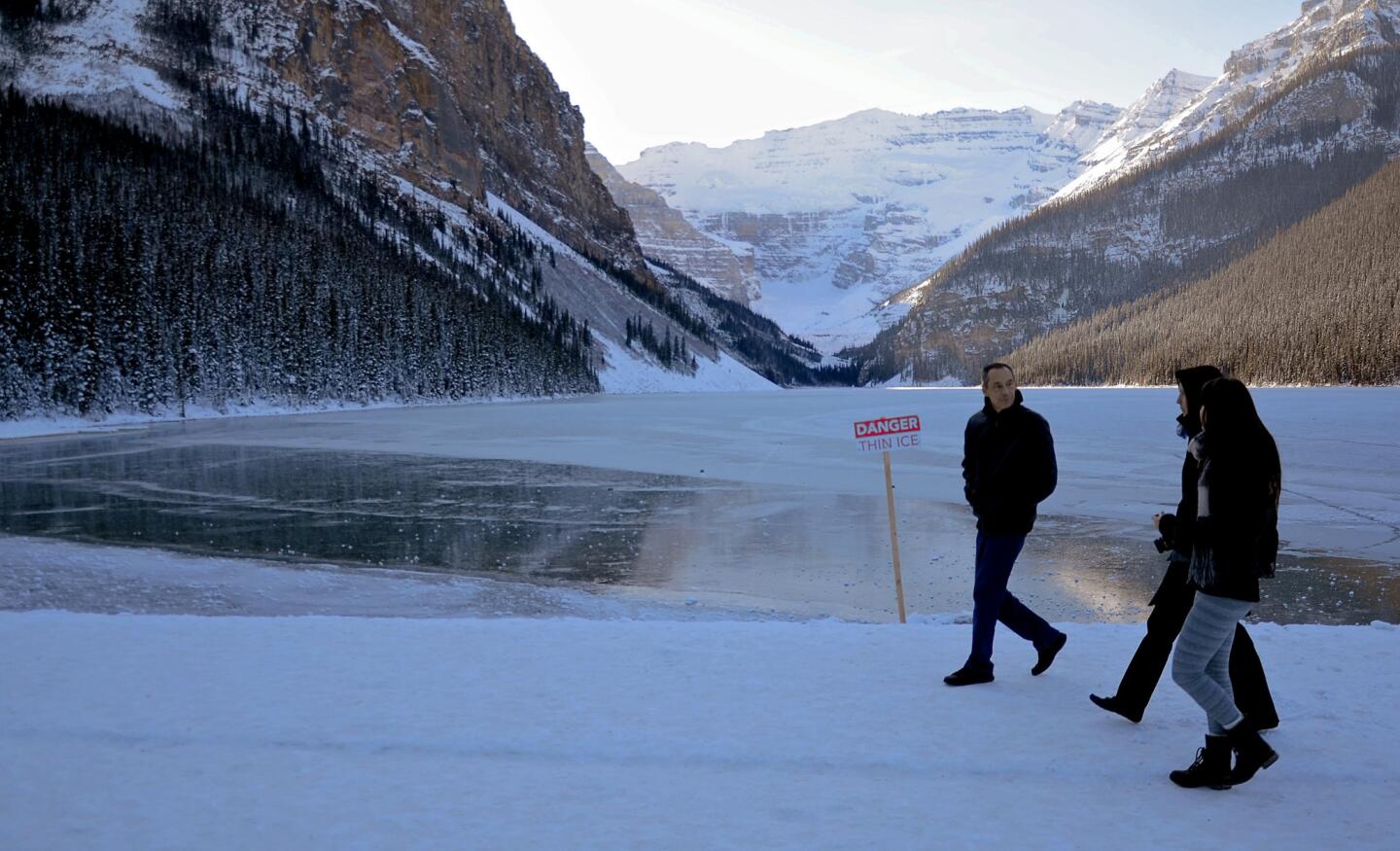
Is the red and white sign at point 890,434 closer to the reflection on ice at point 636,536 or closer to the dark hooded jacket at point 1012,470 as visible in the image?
the reflection on ice at point 636,536

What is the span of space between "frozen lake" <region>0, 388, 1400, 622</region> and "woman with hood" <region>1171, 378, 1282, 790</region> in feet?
15.2

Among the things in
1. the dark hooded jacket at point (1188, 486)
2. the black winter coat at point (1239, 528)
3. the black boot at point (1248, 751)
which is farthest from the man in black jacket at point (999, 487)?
the black boot at point (1248, 751)

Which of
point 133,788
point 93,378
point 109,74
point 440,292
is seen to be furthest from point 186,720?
point 109,74

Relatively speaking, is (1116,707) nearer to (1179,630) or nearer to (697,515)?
(1179,630)

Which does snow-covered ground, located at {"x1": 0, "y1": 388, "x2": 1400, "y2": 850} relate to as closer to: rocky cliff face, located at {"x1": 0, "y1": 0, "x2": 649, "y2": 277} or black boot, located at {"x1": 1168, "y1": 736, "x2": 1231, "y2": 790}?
black boot, located at {"x1": 1168, "y1": 736, "x2": 1231, "y2": 790}

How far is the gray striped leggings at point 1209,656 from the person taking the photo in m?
4.10

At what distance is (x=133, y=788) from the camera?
3988mm

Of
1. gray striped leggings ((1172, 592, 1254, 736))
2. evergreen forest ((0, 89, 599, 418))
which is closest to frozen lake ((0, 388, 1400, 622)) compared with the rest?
gray striped leggings ((1172, 592, 1254, 736))

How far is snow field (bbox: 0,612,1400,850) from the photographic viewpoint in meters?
3.69

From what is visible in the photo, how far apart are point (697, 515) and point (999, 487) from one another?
986 centimetres

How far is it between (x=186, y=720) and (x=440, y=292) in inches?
3594

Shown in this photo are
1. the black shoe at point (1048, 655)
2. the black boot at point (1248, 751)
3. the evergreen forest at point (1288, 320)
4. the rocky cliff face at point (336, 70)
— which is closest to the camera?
the black boot at point (1248, 751)

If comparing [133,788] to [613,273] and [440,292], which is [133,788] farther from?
[613,273]

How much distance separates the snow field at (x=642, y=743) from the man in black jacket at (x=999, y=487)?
378 millimetres
